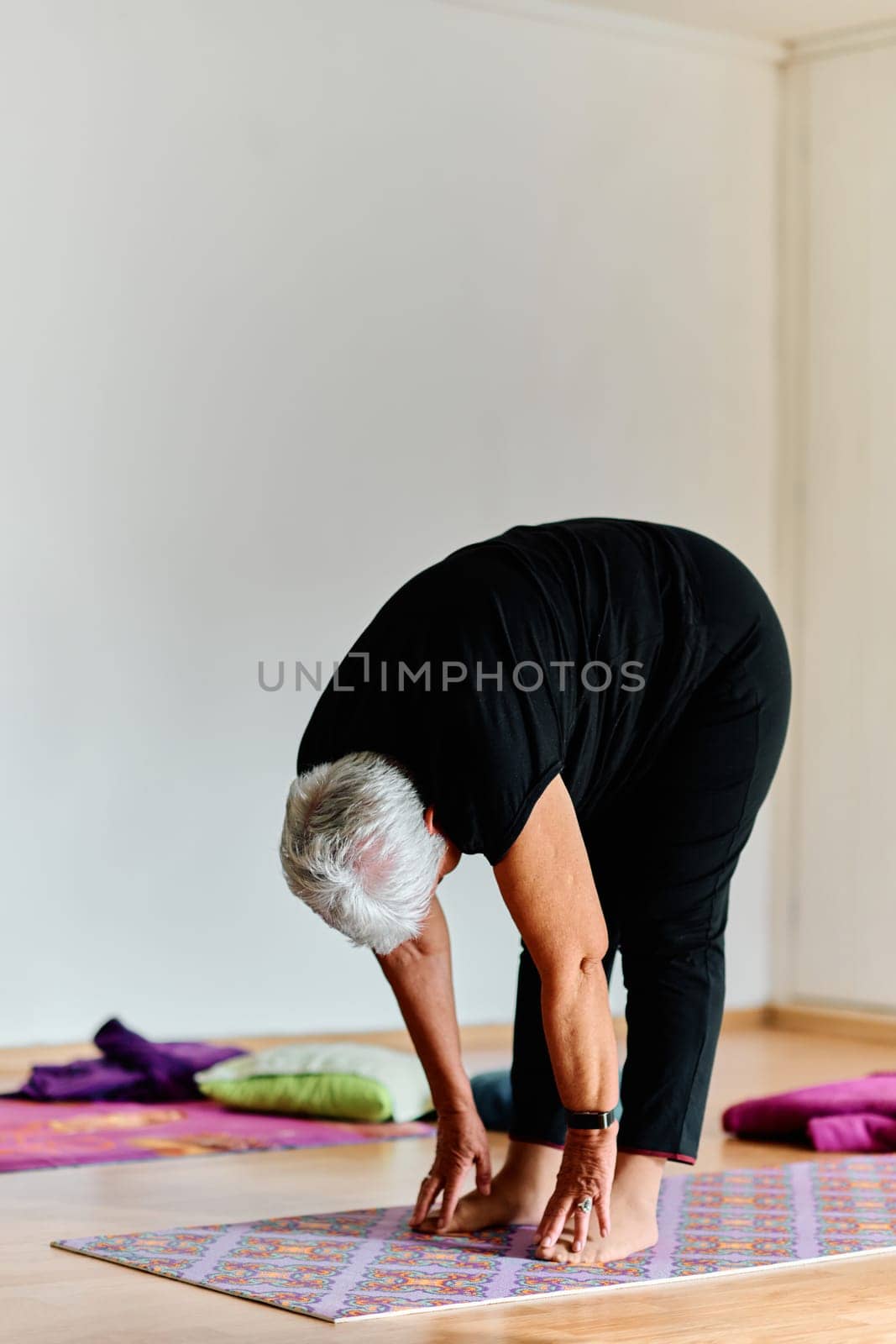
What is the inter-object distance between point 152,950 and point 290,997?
0.40 m

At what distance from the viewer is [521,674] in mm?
2254

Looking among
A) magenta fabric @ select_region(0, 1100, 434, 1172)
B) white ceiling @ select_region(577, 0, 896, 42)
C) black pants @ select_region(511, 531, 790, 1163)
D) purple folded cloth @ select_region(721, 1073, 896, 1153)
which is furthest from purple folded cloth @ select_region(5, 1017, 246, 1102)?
white ceiling @ select_region(577, 0, 896, 42)

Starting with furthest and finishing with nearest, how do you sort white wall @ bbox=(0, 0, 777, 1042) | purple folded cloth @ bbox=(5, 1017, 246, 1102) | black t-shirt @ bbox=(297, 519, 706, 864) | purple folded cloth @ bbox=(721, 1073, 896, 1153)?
1. white wall @ bbox=(0, 0, 777, 1042)
2. purple folded cloth @ bbox=(5, 1017, 246, 1102)
3. purple folded cloth @ bbox=(721, 1073, 896, 1153)
4. black t-shirt @ bbox=(297, 519, 706, 864)

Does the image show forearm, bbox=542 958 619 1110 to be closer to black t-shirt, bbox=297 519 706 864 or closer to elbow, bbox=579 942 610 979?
elbow, bbox=579 942 610 979

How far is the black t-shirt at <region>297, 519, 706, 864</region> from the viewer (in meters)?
2.23

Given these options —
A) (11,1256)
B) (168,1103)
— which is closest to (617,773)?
(11,1256)

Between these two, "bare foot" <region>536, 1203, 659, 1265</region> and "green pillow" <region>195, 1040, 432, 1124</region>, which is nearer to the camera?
"bare foot" <region>536, 1203, 659, 1265</region>

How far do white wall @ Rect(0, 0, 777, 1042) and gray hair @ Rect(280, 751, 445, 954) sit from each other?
216 centimetres

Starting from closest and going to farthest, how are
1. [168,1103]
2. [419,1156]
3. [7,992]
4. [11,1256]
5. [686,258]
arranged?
[11,1256] → [419,1156] → [168,1103] → [7,992] → [686,258]

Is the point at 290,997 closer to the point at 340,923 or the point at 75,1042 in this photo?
the point at 75,1042

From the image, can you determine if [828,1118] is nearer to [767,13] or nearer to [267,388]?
[267,388]

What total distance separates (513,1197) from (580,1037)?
0.44m

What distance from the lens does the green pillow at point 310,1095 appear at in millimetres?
3717

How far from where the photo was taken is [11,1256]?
2527mm
